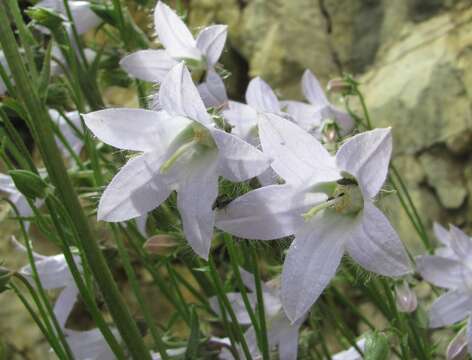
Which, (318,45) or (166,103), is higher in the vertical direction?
(166,103)

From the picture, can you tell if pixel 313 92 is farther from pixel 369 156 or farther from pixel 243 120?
pixel 369 156

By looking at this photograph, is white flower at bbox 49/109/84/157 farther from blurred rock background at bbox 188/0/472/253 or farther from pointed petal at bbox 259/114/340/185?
blurred rock background at bbox 188/0/472/253

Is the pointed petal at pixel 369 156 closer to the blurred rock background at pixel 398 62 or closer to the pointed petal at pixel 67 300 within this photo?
the pointed petal at pixel 67 300

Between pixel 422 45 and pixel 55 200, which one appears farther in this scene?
pixel 422 45

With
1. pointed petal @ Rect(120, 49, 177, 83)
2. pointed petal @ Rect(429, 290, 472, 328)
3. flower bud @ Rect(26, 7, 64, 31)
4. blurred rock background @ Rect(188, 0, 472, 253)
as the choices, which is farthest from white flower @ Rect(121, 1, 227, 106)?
blurred rock background @ Rect(188, 0, 472, 253)

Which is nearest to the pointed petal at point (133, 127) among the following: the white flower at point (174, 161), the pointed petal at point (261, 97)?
the white flower at point (174, 161)

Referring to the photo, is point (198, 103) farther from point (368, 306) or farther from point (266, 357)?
point (368, 306)

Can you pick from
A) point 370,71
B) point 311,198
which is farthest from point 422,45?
point 311,198

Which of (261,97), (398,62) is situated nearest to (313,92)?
(261,97)
